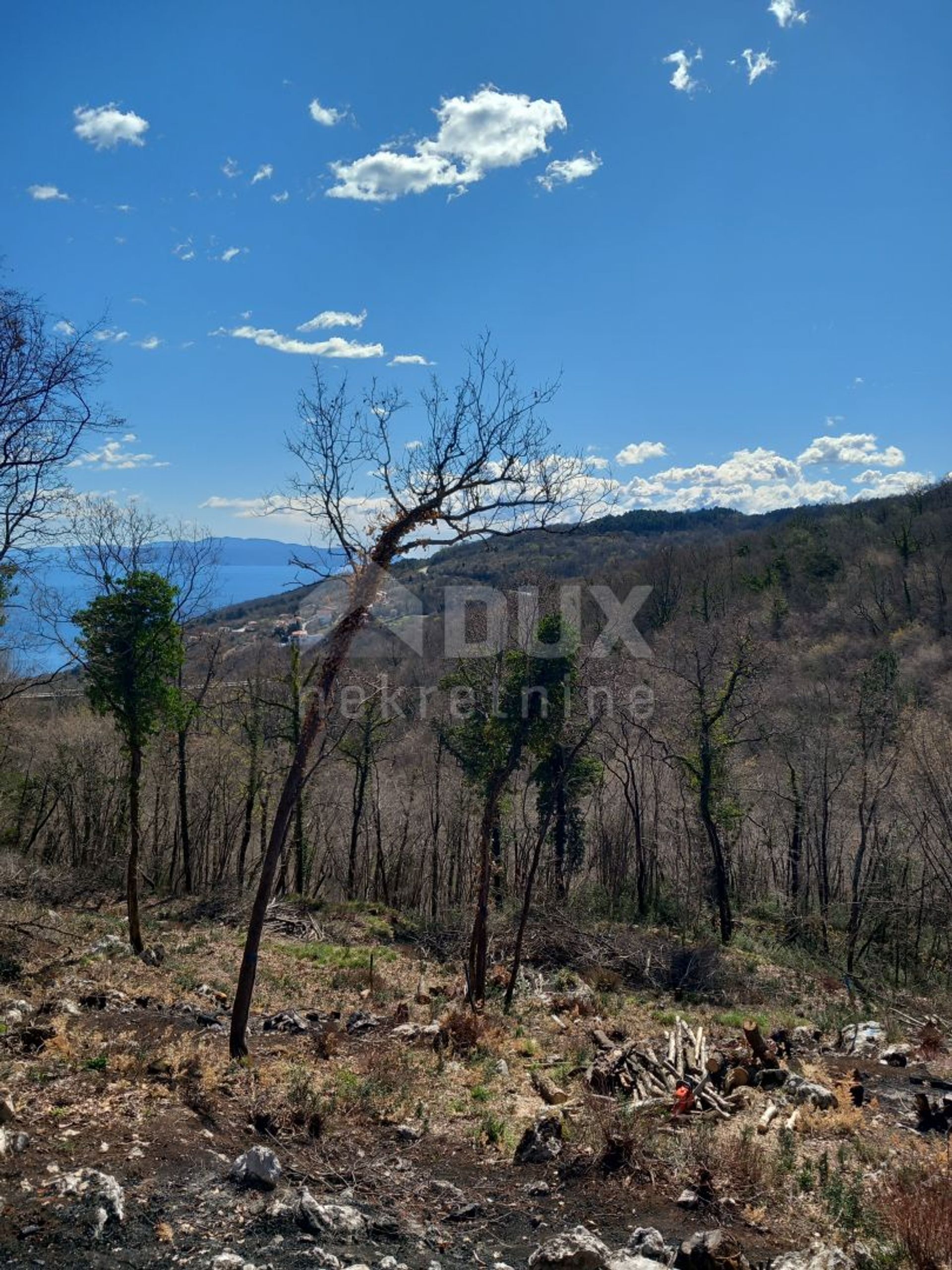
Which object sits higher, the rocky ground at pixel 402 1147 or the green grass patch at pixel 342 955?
Answer: the rocky ground at pixel 402 1147

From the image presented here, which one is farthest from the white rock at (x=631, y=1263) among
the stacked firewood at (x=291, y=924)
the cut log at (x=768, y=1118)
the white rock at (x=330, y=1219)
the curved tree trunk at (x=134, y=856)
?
the stacked firewood at (x=291, y=924)

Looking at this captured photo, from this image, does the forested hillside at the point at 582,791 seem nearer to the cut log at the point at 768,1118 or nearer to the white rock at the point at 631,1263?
the cut log at the point at 768,1118

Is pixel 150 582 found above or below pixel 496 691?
above

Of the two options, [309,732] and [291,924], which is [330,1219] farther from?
[291,924]

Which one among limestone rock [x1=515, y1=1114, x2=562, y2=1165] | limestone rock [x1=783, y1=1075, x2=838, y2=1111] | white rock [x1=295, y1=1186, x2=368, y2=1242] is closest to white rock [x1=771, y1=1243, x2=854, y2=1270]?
limestone rock [x1=515, y1=1114, x2=562, y2=1165]

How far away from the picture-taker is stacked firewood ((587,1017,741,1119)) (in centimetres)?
860

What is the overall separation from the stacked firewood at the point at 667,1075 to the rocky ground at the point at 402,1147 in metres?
0.14

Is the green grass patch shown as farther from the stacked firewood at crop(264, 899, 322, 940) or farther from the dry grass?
the dry grass

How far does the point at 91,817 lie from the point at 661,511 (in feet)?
502

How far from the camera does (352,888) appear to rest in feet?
105

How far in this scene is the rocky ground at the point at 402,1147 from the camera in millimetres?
5480

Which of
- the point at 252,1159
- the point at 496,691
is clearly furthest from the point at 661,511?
the point at 252,1159

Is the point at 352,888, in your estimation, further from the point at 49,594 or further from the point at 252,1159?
the point at 252,1159

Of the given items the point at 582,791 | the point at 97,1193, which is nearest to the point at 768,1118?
the point at 97,1193
